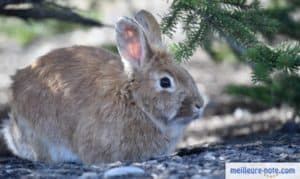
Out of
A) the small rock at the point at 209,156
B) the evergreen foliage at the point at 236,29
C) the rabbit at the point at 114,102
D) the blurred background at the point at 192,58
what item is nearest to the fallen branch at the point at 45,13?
the blurred background at the point at 192,58

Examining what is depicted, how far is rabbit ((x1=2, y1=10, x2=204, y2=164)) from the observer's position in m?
5.98

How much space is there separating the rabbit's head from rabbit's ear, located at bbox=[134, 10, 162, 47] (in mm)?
103

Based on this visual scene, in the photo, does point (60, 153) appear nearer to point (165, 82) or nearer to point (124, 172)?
point (165, 82)

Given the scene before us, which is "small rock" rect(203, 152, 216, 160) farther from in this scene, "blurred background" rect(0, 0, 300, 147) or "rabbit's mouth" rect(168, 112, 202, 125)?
"blurred background" rect(0, 0, 300, 147)

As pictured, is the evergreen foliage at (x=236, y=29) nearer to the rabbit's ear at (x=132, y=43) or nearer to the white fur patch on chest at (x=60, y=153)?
the rabbit's ear at (x=132, y=43)

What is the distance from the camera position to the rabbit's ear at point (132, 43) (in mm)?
6016

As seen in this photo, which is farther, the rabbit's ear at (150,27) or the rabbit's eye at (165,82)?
the rabbit's ear at (150,27)

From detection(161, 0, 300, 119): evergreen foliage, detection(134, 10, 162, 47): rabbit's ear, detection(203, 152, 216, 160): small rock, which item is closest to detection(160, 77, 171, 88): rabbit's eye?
detection(161, 0, 300, 119): evergreen foliage

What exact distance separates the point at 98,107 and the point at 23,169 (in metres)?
0.76

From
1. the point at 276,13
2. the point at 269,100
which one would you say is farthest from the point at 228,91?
the point at 276,13

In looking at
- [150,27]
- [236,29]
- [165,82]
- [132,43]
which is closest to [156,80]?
[165,82]

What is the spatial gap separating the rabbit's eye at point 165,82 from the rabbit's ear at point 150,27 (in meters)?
0.37

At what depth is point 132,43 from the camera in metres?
6.09

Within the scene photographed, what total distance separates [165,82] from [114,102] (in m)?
0.41
